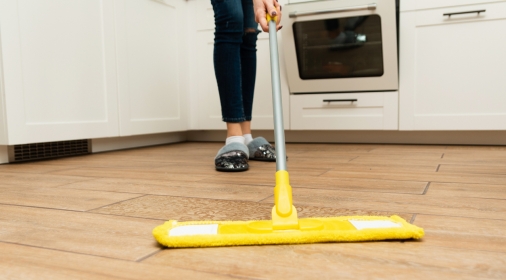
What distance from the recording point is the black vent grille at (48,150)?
61.4 inches

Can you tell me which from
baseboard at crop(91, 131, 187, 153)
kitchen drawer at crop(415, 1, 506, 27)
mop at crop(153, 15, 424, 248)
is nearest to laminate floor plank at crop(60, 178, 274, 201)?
mop at crop(153, 15, 424, 248)

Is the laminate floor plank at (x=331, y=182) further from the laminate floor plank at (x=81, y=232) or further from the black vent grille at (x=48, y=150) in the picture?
the black vent grille at (x=48, y=150)

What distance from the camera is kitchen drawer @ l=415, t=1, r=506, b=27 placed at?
1763 millimetres

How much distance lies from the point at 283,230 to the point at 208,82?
184 cm

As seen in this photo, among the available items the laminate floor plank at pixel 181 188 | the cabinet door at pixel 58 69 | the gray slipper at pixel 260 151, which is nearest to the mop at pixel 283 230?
the laminate floor plank at pixel 181 188

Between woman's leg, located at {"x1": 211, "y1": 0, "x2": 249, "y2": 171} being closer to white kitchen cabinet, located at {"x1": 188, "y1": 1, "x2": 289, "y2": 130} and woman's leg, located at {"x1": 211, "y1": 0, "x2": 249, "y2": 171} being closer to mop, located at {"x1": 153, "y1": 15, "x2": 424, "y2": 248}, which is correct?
mop, located at {"x1": 153, "y1": 15, "x2": 424, "y2": 248}

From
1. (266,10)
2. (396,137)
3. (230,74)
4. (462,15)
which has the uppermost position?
(462,15)

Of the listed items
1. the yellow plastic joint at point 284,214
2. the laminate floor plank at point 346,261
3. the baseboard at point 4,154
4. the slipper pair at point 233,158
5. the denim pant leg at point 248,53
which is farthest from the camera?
the baseboard at point 4,154

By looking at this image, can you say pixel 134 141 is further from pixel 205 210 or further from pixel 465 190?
pixel 465 190

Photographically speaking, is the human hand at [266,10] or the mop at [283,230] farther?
the human hand at [266,10]

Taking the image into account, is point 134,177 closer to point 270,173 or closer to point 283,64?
point 270,173

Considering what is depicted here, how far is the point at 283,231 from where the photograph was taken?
552 millimetres

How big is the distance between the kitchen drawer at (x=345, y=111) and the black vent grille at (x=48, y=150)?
0.95 m

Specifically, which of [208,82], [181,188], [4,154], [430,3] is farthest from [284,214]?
[208,82]
